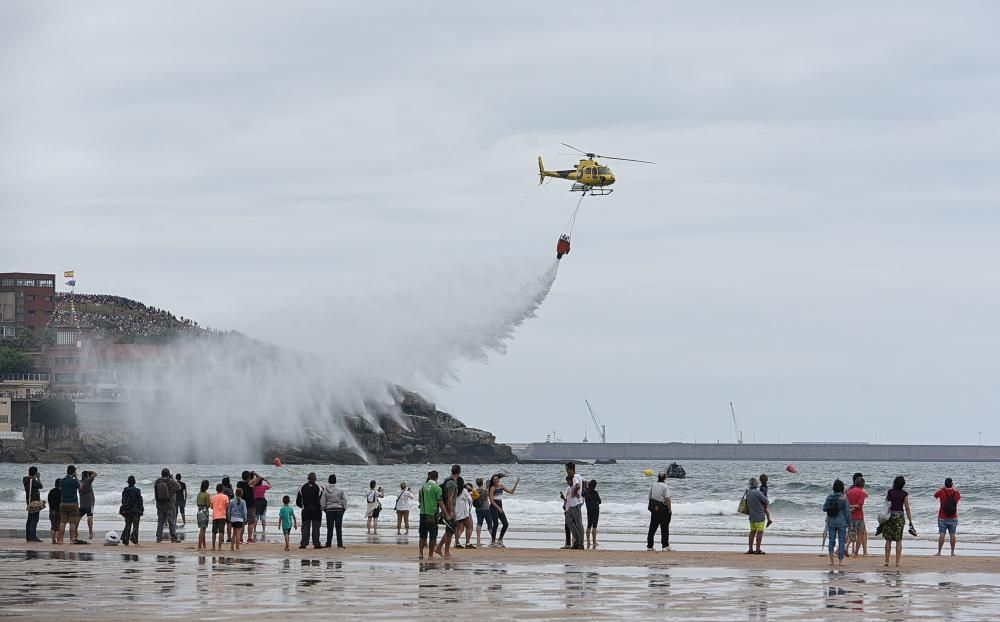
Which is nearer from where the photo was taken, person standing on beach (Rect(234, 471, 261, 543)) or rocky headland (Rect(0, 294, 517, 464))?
person standing on beach (Rect(234, 471, 261, 543))

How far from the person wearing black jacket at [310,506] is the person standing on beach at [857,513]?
11.6 metres

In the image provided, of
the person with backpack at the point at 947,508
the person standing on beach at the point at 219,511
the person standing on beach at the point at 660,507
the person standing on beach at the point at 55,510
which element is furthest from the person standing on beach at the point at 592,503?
the person standing on beach at the point at 55,510

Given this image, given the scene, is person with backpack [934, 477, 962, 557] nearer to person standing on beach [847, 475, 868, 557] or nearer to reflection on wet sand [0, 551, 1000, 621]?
person standing on beach [847, 475, 868, 557]

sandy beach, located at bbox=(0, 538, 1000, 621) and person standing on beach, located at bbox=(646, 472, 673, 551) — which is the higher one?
person standing on beach, located at bbox=(646, 472, 673, 551)

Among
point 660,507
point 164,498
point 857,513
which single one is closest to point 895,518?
point 857,513

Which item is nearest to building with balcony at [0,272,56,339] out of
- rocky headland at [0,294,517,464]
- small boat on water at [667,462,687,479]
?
rocky headland at [0,294,517,464]

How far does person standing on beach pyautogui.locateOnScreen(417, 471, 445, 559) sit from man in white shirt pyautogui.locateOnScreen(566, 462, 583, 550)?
346 centimetres

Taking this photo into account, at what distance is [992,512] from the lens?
5481cm

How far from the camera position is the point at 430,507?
1032 inches

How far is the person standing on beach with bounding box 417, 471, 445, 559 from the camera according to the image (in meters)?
25.8

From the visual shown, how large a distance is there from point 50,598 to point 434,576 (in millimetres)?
7008

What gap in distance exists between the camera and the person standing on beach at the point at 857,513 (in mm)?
27438

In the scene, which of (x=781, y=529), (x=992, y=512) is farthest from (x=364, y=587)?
(x=992, y=512)

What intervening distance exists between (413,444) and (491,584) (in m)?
129
